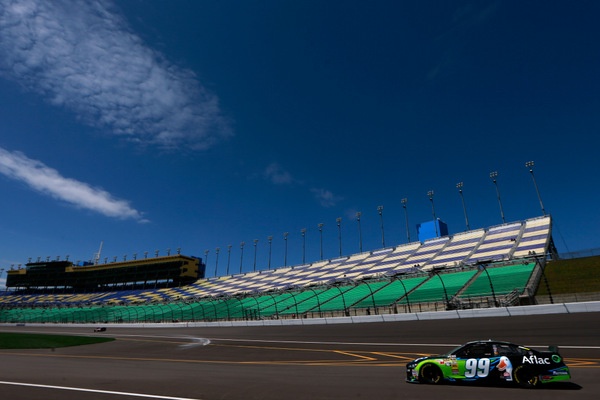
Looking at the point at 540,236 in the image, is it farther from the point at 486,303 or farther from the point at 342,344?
the point at 342,344

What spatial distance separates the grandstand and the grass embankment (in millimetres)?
1261

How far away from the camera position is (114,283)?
382 feet

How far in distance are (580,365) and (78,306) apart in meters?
105

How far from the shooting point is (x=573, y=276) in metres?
31.9

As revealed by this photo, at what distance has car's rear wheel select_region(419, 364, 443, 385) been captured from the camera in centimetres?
896

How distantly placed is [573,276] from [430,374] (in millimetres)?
32290

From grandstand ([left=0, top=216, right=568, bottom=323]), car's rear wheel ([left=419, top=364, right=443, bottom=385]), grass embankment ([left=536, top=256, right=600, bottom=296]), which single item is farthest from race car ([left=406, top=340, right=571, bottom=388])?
grass embankment ([left=536, top=256, right=600, bottom=296])

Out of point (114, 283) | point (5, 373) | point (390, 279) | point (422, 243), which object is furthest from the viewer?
point (114, 283)

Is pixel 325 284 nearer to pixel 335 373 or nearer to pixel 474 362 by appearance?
pixel 335 373

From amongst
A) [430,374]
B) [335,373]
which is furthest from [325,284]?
[430,374]

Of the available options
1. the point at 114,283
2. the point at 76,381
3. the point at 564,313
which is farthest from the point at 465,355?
the point at 114,283

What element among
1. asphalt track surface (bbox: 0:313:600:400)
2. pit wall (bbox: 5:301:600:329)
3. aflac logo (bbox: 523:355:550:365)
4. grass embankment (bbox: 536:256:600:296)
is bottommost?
asphalt track surface (bbox: 0:313:600:400)

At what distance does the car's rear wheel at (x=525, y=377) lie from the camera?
802cm

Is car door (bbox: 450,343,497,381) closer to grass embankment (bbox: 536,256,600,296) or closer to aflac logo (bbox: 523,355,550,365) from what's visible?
aflac logo (bbox: 523,355,550,365)
